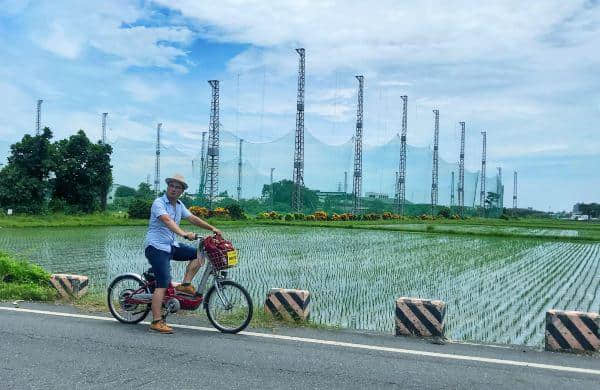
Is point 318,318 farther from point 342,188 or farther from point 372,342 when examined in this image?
point 342,188

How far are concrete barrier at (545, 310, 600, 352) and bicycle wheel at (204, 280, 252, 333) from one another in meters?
3.26

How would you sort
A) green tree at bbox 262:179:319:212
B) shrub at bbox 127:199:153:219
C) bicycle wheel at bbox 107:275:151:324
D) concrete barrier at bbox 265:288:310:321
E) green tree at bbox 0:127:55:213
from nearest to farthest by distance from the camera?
bicycle wheel at bbox 107:275:151:324, concrete barrier at bbox 265:288:310:321, green tree at bbox 0:127:55:213, shrub at bbox 127:199:153:219, green tree at bbox 262:179:319:212

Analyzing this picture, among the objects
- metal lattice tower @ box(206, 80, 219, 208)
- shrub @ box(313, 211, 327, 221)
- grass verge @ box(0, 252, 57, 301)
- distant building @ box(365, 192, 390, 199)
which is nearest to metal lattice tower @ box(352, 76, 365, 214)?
shrub @ box(313, 211, 327, 221)

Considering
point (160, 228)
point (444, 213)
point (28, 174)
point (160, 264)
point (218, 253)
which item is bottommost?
point (160, 264)

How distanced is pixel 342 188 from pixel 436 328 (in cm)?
7482

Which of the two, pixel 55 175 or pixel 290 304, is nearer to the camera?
pixel 290 304

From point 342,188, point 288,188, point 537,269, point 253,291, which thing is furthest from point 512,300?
point 342,188

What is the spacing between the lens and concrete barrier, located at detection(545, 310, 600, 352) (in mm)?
6039

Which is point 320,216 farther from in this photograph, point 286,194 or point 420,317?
point 420,317

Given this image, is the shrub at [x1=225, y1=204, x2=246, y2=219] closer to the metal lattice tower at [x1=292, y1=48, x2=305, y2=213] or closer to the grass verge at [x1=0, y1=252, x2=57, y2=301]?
the metal lattice tower at [x1=292, y1=48, x2=305, y2=213]

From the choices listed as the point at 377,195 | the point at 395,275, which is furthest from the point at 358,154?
the point at 395,275

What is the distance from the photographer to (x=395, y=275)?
12.7 meters

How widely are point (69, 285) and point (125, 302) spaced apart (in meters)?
1.74

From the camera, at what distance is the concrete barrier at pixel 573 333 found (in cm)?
604
